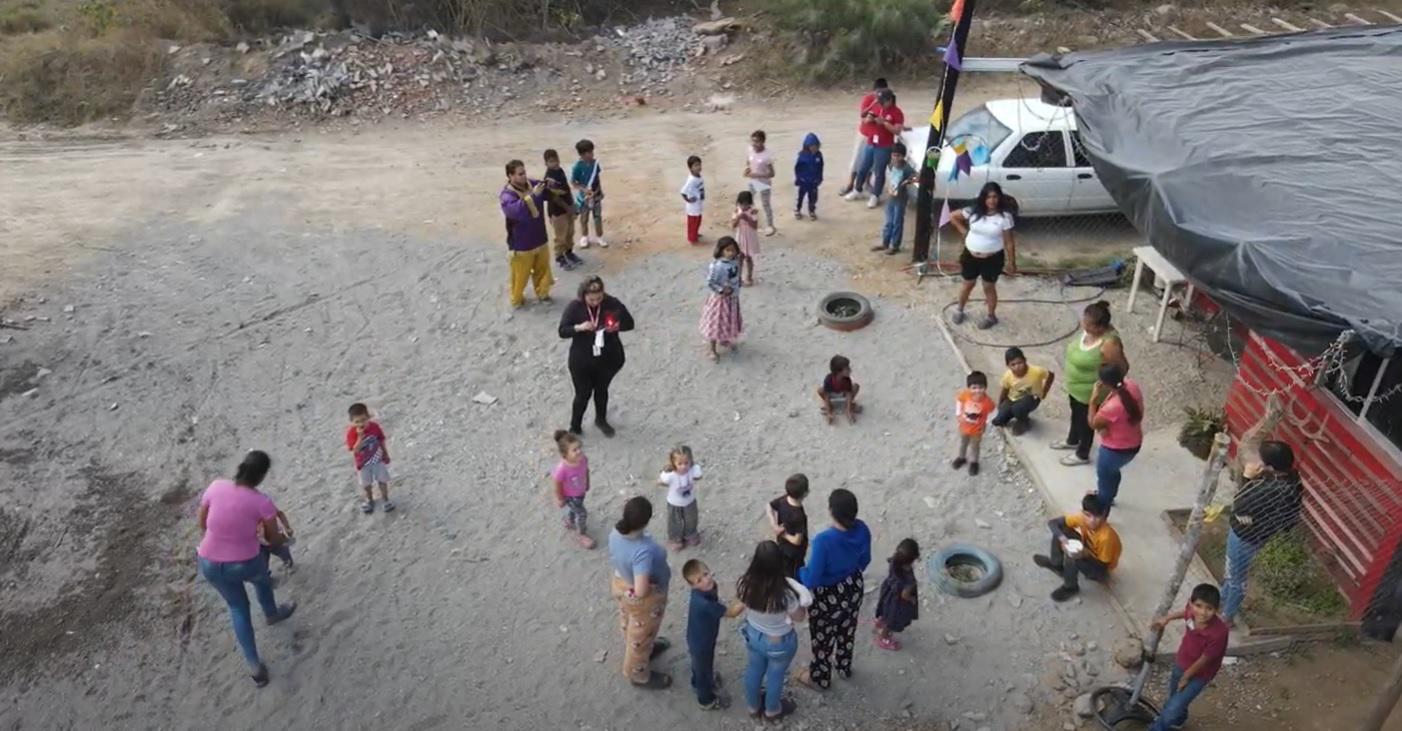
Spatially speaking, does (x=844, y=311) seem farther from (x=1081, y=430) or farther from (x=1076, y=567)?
(x=1076, y=567)

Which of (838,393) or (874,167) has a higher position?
(874,167)

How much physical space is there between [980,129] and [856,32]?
518cm

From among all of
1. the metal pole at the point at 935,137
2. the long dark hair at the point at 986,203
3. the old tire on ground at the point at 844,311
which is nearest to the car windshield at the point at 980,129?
the metal pole at the point at 935,137

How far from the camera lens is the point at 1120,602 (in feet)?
23.6

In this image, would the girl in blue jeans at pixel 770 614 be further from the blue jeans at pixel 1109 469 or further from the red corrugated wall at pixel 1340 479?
the red corrugated wall at pixel 1340 479

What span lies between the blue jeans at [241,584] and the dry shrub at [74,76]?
1190cm

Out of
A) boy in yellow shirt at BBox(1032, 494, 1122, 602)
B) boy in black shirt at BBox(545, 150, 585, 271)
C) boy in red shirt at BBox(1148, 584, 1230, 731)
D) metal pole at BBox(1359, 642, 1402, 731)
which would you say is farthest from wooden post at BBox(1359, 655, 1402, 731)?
boy in black shirt at BBox(545, 150, 585, 271)

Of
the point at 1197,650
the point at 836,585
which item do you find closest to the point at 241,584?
the point at 836,585

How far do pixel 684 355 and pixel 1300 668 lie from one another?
5517 millimetres

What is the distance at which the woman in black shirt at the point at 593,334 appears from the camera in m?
8.31

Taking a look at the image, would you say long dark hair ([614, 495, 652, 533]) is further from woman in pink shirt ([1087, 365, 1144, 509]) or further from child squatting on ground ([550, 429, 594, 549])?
woman in pink shirt ([1087, 365, 1144, 509])

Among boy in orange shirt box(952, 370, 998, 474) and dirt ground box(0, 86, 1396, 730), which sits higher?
boy in orange shirt box(952, 370, 998, 474)

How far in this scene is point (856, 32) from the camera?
16.8 meters

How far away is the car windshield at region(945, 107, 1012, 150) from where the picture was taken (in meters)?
12.1
